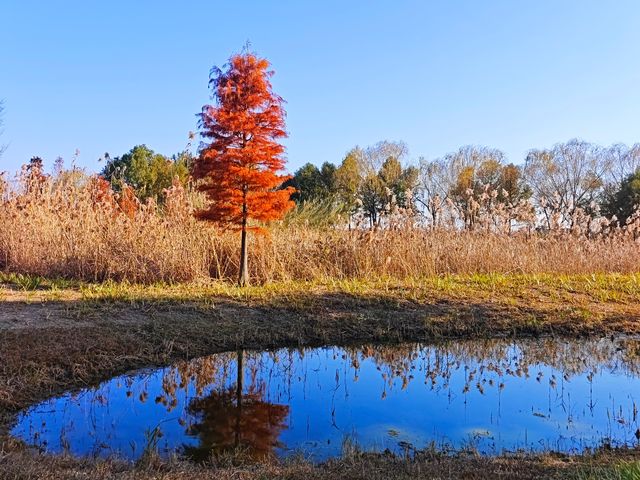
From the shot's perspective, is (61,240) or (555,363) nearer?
(555,363)

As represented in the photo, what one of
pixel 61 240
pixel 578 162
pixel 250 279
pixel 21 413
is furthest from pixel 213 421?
pixel 578 162

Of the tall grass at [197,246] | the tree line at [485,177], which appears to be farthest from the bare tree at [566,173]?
the tall grass at [197,246]

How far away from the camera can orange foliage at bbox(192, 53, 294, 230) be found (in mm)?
8289

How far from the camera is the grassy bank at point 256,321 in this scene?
3.20 metres

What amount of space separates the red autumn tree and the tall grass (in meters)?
0.82

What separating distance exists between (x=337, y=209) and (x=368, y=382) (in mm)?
9091

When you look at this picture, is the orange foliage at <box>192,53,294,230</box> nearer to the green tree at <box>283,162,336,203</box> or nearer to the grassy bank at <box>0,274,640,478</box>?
the grassy bank at <box>0,274,640,478</box>

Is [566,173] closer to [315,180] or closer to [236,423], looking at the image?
[315,180]

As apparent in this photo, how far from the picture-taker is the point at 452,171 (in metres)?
38.7

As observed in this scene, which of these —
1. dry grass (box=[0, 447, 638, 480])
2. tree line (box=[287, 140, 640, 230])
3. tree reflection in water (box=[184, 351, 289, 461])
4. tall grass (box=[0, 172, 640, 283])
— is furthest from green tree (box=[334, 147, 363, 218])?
dry grass (box=[0, 447, 638, 480])

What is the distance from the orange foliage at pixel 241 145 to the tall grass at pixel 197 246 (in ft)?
2.67

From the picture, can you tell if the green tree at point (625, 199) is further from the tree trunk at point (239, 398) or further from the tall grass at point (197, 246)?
the tree trunk at point (239, 398)

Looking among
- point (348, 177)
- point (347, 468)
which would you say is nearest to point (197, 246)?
point (347, 468)

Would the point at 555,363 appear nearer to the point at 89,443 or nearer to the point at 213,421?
the point at 213,421
